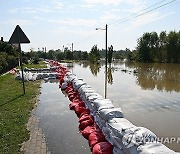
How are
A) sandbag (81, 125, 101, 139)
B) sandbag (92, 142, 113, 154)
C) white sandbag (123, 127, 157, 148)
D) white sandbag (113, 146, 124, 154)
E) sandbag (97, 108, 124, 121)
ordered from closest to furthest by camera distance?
1. white sandbag (123, 127, 157, 148)
2. white sandbag (113, 146, 124, 154)
3. sandbag (92, 142, 113, 154)
4. sandbag (97, 108, 124, 121)
5. sandbag (81, 125, 101, 139)

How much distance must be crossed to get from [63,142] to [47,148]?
521 millimetres

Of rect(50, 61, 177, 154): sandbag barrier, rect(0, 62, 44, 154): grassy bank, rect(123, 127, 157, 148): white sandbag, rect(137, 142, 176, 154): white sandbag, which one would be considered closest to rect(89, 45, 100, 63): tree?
rect(0, 62, 44, 154): grassy bank

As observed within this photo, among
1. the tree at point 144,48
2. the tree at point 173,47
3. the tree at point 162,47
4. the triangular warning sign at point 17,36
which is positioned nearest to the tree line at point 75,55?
the tree at point 144,48

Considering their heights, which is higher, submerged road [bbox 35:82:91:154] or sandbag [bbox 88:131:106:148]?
sandbag [bbox 88:131:106:148]

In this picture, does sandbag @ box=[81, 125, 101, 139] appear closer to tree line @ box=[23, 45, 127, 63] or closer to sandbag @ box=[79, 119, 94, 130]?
sandbag @ box=[79, 119, 94, 130]

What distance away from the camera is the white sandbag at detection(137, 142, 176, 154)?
12.6 ft

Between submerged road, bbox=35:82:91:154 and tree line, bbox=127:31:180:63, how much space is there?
187 feet

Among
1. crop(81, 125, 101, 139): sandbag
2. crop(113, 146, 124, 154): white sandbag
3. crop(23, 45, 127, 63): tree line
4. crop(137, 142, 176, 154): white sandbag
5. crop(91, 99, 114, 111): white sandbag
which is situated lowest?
crop(81, 125, 101, 139): sandbag

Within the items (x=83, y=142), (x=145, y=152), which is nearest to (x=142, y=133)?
(x=145, y=152)

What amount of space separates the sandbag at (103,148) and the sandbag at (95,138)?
365mm

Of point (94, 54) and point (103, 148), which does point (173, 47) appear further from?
point (103, 148)

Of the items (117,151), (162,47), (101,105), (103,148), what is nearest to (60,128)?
(101,105)

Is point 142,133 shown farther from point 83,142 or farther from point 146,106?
point 146,106

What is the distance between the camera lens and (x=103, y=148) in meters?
5.24
